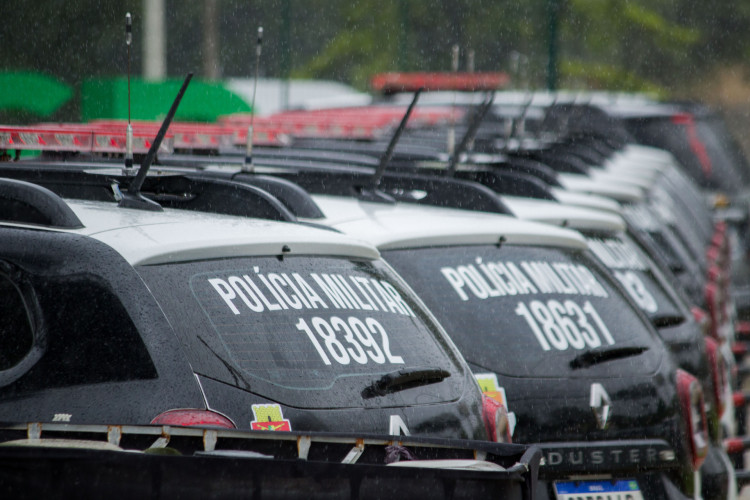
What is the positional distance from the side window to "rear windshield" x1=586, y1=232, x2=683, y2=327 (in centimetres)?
327

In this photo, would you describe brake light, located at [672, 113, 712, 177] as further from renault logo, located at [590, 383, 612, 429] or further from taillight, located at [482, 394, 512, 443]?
taillight, located at [482, 394, 512, 443]

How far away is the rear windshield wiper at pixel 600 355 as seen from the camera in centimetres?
480

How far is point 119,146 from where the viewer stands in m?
5.79

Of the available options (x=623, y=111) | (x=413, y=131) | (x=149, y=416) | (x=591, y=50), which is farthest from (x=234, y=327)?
(x=591, y=50)

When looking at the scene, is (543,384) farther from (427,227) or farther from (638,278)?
(638,278)

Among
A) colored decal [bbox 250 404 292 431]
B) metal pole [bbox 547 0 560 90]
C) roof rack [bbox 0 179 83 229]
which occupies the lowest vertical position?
colored decal [bbox 250 404 292 431]

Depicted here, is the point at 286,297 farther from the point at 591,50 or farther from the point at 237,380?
the point at 591,50

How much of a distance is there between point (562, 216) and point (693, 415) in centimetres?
114

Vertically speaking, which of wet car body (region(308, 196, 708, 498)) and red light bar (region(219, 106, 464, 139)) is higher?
red light bar (region(219, 106, 464, 139))

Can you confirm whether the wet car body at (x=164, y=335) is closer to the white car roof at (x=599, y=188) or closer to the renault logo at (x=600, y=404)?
the renault logo at (x=600, y=404)

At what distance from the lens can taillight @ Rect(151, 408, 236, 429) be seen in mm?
3080

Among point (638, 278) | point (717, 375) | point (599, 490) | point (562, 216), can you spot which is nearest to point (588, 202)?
point (638, 278)

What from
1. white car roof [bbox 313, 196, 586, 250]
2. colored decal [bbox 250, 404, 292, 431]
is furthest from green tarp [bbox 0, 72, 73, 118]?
colored decal [bbox 250, 404, 292, 431]

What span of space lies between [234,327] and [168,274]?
216 millimetres
